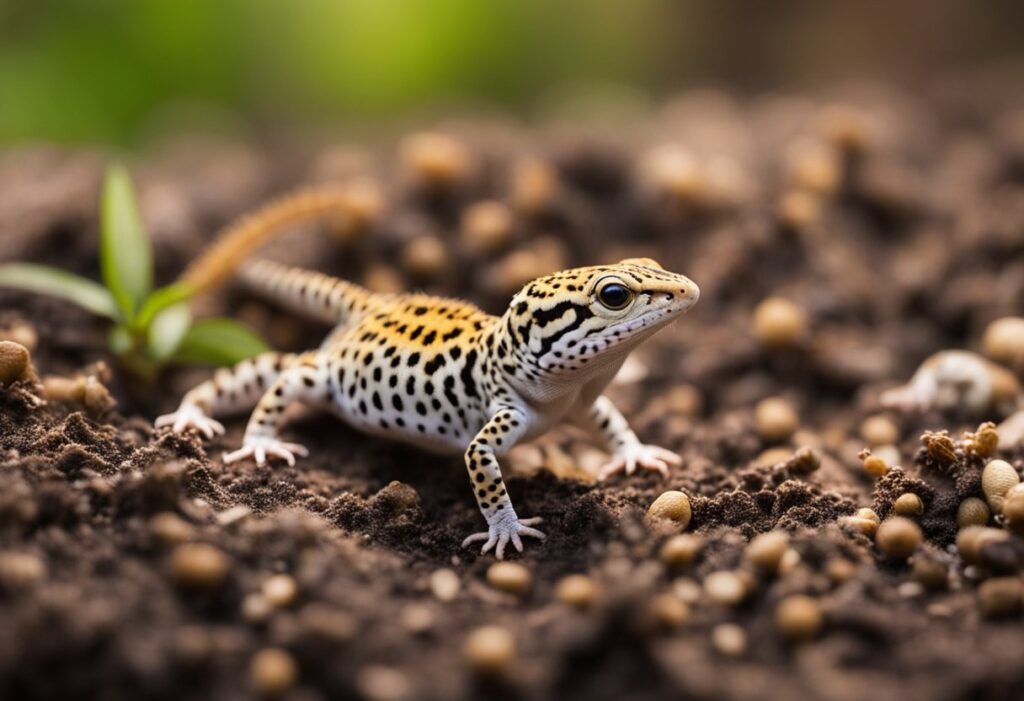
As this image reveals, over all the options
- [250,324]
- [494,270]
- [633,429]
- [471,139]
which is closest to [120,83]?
[471,139]

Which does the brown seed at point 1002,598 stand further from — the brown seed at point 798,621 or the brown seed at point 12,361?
the brown seed at point 12,361

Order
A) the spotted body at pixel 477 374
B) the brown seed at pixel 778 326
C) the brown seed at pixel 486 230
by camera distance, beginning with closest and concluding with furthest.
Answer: the spotted body at pixel 477 374 → the brown seed at pixel 778 326 → the brown seed at pixel 486 230

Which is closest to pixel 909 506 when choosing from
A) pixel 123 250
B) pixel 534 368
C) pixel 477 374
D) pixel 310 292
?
pixel 534 368

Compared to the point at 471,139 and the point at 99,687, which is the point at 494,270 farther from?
the point at 99,687

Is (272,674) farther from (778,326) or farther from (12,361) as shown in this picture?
(778,326)

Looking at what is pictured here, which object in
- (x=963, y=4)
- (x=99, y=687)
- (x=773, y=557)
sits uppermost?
(x=963, y=4)

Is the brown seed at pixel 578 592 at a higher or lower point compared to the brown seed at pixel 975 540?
lower

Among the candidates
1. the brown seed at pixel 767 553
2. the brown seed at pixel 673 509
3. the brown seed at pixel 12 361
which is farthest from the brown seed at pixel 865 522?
the brown seed at pixel 12 361
